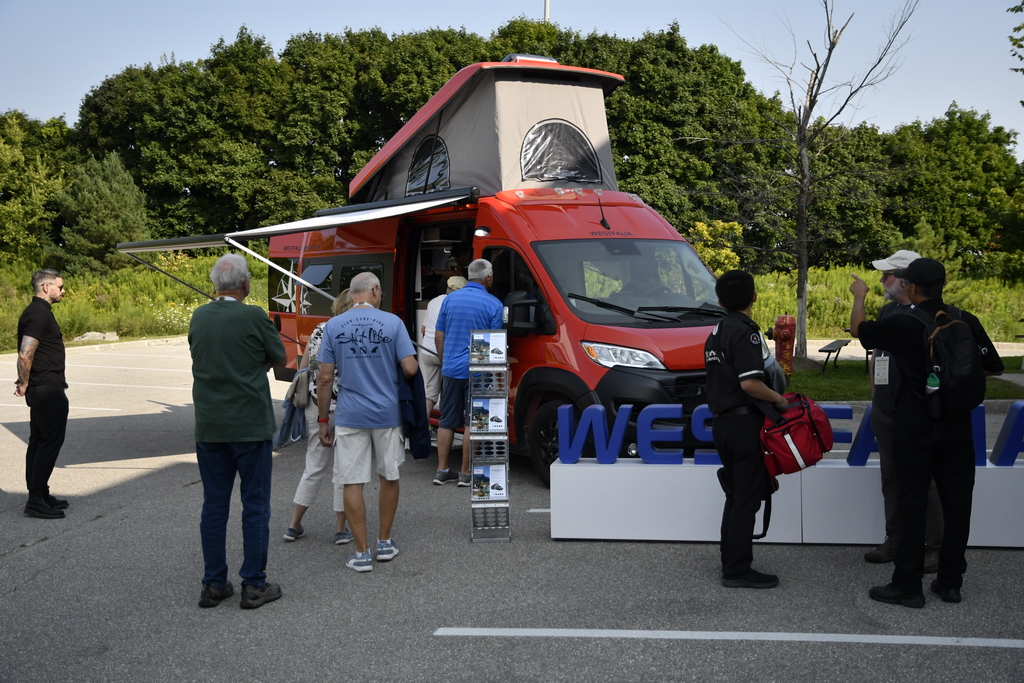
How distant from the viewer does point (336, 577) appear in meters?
5.31

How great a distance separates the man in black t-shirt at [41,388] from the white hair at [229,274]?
9.18 ft

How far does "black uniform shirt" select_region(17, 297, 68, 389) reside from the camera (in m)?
6.79

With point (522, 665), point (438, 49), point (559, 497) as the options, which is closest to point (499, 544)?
point (559, 497)

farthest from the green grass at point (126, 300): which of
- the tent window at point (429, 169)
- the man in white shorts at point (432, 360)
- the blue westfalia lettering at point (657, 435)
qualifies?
the blue westfalia lettering at point (657, 435)

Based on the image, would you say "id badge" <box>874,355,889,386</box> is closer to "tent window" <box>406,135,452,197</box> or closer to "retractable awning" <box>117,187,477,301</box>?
"retractable awning" <box>117,187,477,301</box>

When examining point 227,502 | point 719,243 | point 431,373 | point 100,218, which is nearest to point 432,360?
point 431,373

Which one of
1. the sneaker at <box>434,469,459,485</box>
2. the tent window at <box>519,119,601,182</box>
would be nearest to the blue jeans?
the sneaker at <box>434,469,459,485</box>

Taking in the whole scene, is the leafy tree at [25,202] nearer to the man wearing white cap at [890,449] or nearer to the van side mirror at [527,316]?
the van side mirror at [527,316]

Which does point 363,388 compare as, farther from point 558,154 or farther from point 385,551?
point 558,154

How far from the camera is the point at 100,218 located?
39.6 metres

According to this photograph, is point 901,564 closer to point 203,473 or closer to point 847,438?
point 847,438

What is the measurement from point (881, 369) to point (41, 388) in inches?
238

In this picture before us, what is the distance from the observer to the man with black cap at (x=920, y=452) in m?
4.51

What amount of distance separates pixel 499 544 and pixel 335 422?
1420 millimetres
